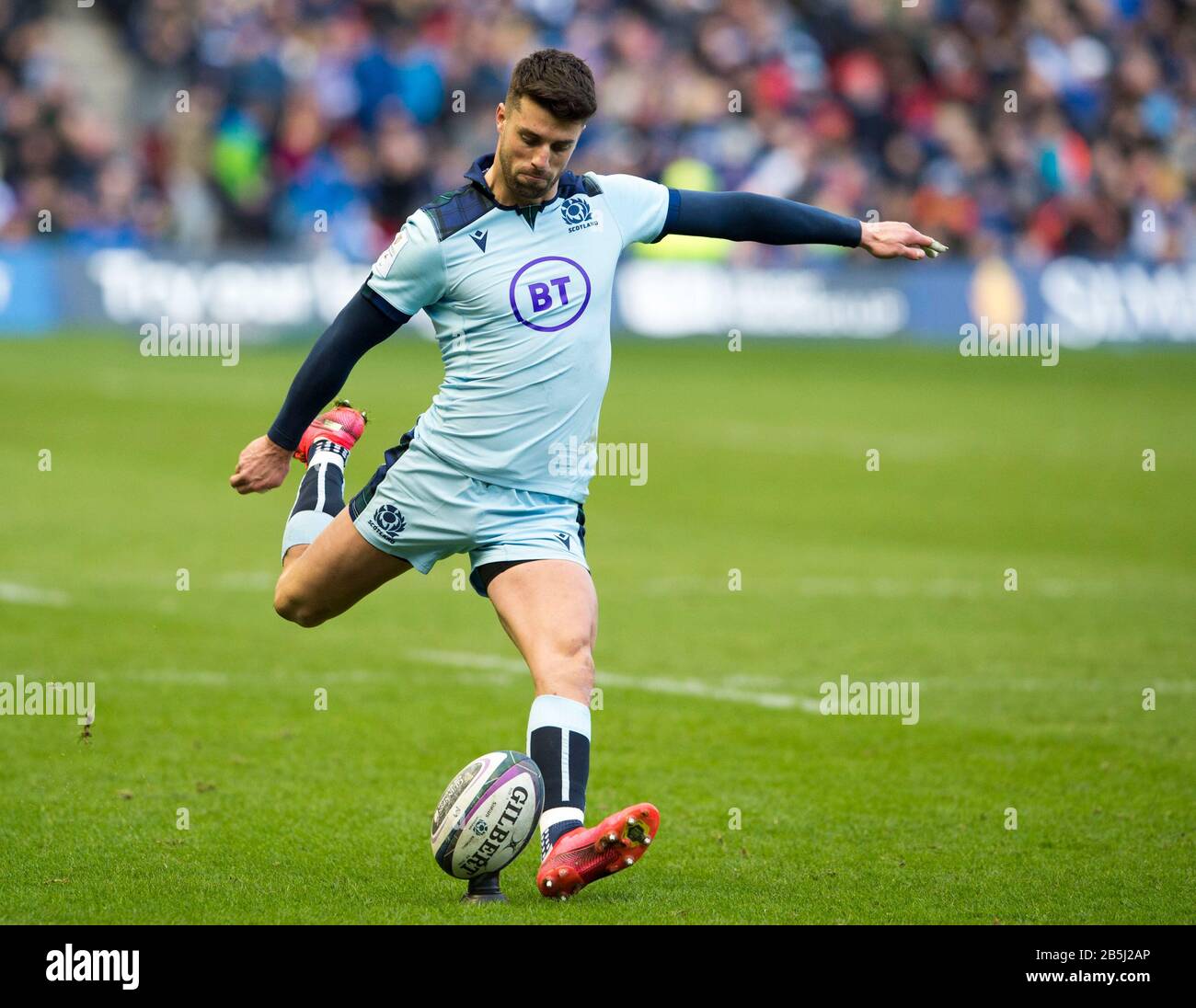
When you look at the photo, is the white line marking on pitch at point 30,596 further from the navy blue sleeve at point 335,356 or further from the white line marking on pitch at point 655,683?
the navy blue sleeve at point 335,356

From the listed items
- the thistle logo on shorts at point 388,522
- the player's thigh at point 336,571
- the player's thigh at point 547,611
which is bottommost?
the player's thigh at point 547,611

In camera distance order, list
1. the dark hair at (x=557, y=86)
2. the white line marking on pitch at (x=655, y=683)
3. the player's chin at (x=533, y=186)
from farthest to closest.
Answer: the white line marking on pitch at (x=655, y=683) → the player's chin at (x=533, y=186) → the dark hair at (x=557, y=86)

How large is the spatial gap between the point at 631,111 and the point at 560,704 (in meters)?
24.1

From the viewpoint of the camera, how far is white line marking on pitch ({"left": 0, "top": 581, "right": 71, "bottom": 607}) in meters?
10.9

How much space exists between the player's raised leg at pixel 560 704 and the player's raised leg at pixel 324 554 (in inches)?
18.1

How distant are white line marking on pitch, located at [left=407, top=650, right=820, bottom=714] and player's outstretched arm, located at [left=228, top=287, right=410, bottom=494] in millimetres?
3311

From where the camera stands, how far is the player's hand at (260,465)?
6098 millimetres

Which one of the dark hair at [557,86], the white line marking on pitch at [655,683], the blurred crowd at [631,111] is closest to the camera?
the dark hair at [557,86]

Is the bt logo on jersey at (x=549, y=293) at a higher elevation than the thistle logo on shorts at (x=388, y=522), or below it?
higher

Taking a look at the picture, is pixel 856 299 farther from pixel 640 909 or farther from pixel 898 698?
pixel 640 909

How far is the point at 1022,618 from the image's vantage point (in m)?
11.1

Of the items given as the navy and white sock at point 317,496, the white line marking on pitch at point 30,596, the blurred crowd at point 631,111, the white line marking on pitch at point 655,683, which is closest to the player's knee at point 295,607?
the navy and white sock at point 317,496
